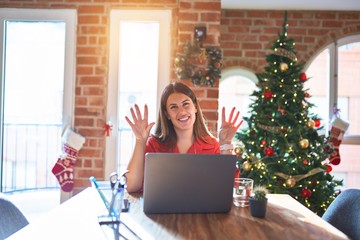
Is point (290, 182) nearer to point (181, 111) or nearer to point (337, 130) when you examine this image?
point (337, 130)

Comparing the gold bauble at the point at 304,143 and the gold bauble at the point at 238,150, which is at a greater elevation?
the gold bauble at the point at 304,143

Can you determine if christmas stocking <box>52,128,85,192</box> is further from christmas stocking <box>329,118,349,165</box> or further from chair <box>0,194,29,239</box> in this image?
christmas stocking <box>329,118,349,165</box>

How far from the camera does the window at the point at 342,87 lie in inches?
153

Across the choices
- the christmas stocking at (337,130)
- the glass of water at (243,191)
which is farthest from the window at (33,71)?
the christmas stocking at (337,130)

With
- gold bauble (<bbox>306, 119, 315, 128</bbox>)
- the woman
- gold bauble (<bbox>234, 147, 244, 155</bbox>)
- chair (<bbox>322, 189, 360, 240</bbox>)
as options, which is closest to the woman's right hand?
the woman

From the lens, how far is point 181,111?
1830 millimetres

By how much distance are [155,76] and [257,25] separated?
1.38 metres

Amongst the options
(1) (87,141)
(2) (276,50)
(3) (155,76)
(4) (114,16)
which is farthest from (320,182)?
(4) (114,16)

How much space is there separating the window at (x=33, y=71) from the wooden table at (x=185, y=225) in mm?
2196

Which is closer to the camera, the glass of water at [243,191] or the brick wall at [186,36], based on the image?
the glass of water at [243,191]

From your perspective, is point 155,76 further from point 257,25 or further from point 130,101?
point 257,25

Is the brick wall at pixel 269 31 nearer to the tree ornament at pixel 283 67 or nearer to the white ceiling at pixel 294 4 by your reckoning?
the white ceiling at pixel 294 4

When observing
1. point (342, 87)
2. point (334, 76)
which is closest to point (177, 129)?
point (334, 76)

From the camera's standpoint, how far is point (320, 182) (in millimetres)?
3062
